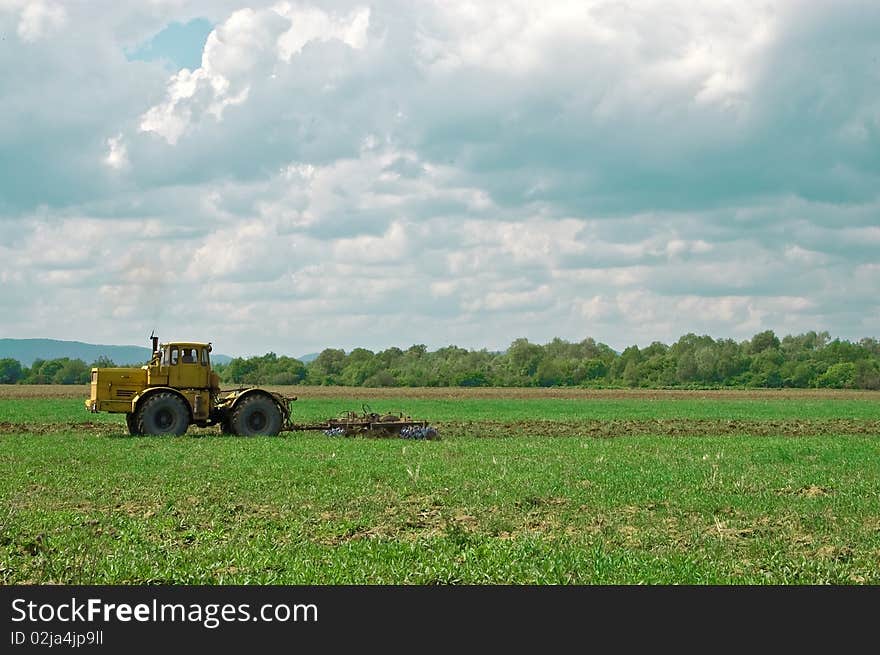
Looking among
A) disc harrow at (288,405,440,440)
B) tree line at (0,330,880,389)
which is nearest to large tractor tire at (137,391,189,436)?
disc harrow at (288,405,440,440)

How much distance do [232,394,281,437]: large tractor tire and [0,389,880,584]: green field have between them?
61.2 inches

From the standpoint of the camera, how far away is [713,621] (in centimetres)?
921

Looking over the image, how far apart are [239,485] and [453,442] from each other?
36.8 ft

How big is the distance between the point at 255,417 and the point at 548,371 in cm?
9113

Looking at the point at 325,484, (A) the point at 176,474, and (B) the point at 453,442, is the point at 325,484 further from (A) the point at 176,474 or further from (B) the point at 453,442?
(B) the point at 453,442

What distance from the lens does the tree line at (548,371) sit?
11250 centimetres

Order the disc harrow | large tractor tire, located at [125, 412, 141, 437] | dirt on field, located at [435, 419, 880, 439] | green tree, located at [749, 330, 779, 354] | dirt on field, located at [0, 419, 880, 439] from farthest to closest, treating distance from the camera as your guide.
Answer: green tree, located at [749, 330, 779, 354]
dirt on field, located at [435, 419, 880, 439]
dirt on field, located at [0, 419, 880, 439]
large tractor tire, located at [125, 412, 141, 437]
the disc harrow

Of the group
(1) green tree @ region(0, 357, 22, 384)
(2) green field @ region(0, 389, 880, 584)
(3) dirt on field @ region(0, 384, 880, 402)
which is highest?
(1) green tree @ region(0, 357, 22, 384)

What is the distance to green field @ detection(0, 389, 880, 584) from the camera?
36.7 ft

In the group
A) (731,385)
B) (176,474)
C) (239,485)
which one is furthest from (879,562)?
(731,385)

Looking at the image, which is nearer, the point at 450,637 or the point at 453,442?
the point at 450,637

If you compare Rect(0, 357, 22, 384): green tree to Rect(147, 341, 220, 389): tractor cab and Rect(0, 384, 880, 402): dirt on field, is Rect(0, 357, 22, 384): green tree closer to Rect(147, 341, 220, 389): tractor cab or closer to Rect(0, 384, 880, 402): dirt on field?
Rect(0, 384, 880, 402): dirt on field

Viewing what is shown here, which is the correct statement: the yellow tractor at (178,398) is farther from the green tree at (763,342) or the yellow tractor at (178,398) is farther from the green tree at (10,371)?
the green tree at (763,342)

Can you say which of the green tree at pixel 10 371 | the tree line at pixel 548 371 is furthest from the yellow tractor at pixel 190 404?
the green tree at pixel 10 371
